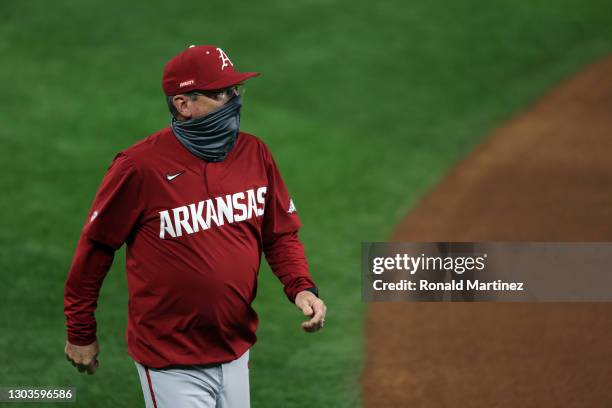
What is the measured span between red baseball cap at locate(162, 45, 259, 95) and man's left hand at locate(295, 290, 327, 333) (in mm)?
838

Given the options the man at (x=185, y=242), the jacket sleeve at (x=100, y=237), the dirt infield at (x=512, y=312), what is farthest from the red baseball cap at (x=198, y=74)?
the dirt infield at (x=512, y=312)

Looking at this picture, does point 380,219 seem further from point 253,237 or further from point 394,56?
point 253,237

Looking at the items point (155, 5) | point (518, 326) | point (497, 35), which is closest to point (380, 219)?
point (518, 326)

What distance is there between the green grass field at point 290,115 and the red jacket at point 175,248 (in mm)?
2265

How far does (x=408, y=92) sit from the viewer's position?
10.2 m

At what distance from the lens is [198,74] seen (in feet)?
11.3

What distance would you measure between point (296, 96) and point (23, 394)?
513cm

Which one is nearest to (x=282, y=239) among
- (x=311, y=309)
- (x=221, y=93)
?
(x=311, y=309)

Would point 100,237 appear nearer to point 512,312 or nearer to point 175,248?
point 175,248

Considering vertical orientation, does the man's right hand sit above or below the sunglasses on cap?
below

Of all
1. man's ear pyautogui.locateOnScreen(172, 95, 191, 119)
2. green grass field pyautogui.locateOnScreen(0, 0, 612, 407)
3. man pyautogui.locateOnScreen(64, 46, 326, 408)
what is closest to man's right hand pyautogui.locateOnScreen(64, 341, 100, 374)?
man pyautogui.locateOnScreen(64, 46, 326, 408)

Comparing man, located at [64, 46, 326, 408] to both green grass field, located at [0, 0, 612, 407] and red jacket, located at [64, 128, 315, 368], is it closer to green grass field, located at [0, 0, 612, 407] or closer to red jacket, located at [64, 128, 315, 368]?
red jacket, located at [64, 128, 315, 368]

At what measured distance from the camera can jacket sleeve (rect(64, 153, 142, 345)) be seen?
132 inches

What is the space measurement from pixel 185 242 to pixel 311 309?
1.73 feet
